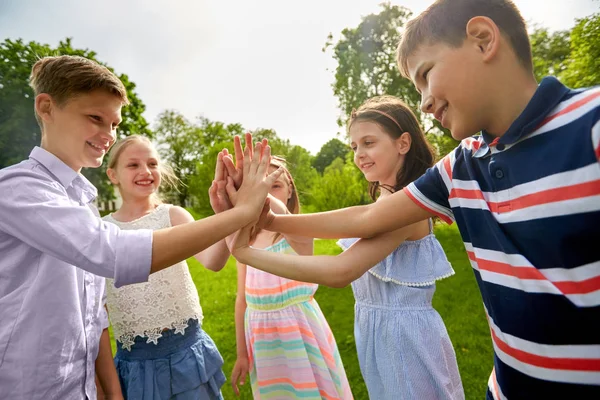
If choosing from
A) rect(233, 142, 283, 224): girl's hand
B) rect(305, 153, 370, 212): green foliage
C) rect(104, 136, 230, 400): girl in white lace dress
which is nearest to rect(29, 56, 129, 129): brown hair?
rect(233, 142, 283, 224): girl's hand

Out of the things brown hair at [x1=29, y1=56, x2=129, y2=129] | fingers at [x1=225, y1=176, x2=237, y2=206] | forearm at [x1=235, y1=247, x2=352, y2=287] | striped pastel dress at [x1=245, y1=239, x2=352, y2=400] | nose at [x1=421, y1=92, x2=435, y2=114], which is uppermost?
brown hair at [x1=29, y1=56, x2=129, y2=129]

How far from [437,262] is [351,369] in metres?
3.07

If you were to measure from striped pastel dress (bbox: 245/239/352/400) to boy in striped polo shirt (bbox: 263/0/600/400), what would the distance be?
1419 mm

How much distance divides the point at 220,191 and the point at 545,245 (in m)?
1.48

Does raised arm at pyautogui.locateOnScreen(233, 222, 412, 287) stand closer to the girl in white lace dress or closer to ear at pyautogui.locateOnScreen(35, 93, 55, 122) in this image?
the girl in white lace dress

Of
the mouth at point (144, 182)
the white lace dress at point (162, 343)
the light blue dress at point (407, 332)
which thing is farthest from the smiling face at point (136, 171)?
the light blue dress at point (407, 332)

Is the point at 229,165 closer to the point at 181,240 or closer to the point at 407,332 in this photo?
the point at 181,240

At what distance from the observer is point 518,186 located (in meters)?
A: 1.10

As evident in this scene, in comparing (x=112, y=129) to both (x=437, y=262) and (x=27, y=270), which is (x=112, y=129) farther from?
(x=437, y=262)

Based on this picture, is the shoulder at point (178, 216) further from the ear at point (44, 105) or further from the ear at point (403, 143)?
the ear at point (403, 143)

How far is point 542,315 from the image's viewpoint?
1.03 metres

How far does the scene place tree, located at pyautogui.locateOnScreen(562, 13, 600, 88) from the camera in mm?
8523

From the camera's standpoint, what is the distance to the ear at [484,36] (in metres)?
1.21

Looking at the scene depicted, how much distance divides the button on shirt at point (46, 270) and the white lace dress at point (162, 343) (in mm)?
636
